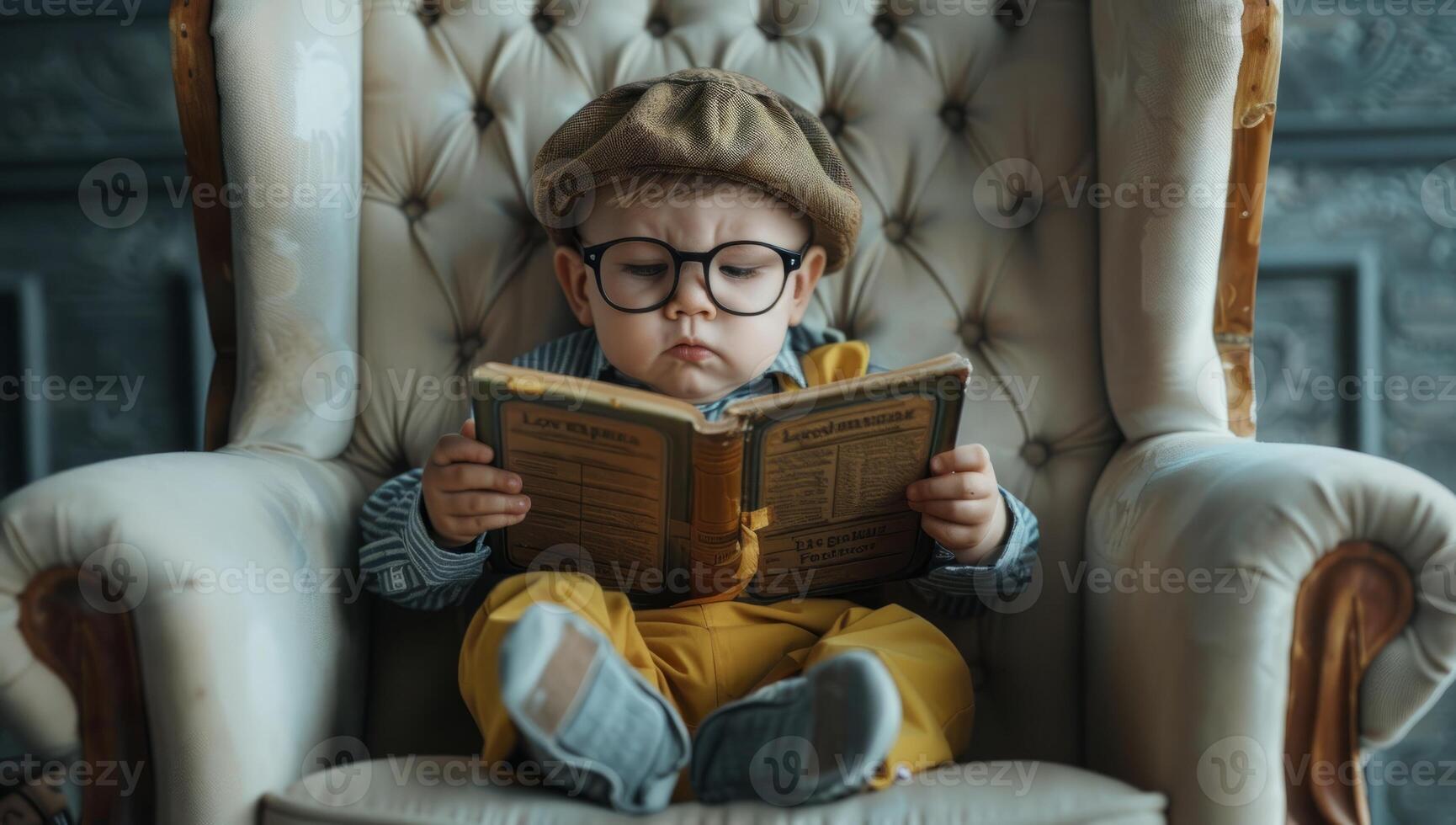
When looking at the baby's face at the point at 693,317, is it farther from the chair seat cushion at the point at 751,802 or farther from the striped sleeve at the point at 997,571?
the chair seat cushion at the point at 751,802

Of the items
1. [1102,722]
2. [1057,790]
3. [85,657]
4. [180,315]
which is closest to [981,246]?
[1102,722]

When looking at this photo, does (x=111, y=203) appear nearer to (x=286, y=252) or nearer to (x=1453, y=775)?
(x=286, y=252)

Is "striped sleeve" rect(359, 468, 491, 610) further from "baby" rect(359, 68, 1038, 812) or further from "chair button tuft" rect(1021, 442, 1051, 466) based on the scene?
"chair button tuft" rect(1021, 442, 1051, 466)

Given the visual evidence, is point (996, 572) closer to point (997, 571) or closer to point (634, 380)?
point (997, 571)

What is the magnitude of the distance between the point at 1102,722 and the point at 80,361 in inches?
59.8

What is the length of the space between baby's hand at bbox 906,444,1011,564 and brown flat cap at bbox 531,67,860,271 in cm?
30

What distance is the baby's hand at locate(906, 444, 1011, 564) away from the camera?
90cm

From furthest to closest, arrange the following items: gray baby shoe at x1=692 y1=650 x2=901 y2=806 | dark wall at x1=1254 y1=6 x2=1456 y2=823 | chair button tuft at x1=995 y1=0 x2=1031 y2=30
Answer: dark wall at x1=1254 y1=6 x2=1456 y2=823 < chair button tuft at x1=995 y1=0 x2=1031 y2=30 < gray baby shoe at x1=692 y1=650 x2=901 y2=806

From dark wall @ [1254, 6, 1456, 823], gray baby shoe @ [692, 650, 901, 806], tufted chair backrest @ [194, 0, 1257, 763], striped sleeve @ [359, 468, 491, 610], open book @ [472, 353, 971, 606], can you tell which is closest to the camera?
gray baby shoe @ [692, 650, 901, 806]

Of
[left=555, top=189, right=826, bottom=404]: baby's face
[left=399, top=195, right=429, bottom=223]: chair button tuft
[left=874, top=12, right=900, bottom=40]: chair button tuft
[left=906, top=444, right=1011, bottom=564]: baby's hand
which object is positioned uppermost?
[left=874, top=12, right=900, bottom=40]: chair button tuft

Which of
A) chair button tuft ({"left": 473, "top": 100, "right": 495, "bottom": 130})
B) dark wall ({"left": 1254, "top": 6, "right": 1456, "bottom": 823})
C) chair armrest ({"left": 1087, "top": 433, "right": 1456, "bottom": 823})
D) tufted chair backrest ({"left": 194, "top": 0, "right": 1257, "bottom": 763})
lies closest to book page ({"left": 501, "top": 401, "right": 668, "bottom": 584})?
tufted chair backrest ({"left": 194, "top": 0, "right": 1257, "bottom": 763})

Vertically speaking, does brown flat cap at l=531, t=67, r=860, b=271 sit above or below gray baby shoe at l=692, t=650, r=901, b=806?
above

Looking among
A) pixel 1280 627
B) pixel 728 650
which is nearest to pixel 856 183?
pixel 728 650

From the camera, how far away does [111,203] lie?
5.08 ft
